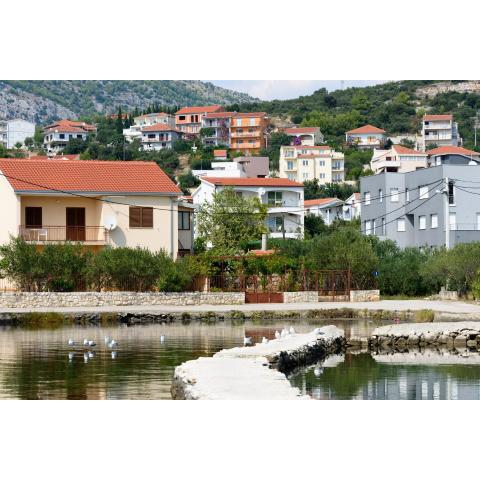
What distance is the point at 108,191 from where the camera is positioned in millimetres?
50375

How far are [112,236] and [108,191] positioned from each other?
90.1 inches

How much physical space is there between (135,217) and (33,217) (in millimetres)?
5089

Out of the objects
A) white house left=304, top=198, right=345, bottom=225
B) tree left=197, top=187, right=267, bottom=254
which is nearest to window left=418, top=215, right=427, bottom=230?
tree left=197, top=187, right=267, bottom=254

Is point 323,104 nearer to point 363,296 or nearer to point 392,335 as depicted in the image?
point 363,296

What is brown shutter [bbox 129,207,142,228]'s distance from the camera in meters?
50.7

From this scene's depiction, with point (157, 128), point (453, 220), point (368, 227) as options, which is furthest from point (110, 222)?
point (157, 128)

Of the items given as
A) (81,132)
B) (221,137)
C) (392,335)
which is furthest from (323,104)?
(392,335)

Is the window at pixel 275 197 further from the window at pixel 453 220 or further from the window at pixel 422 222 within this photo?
the window at pixel 453 220

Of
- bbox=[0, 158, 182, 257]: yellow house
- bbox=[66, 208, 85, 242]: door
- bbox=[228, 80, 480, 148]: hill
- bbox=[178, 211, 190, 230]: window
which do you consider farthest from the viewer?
bbox=[228, 80, 480, 148]: hill

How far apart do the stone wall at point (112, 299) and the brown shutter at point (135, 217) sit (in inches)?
278

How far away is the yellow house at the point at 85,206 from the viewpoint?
48.7m

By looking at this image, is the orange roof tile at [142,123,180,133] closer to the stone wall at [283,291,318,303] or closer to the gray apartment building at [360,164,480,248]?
the gray apartment building at [360,164,480,248]

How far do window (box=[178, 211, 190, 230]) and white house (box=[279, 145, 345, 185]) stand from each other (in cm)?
8645

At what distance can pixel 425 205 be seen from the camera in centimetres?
6750
